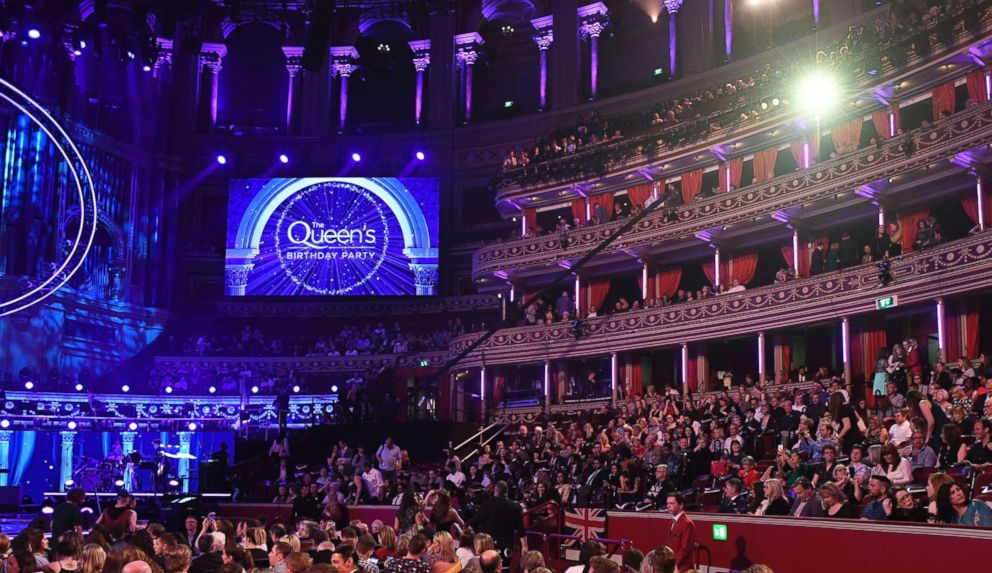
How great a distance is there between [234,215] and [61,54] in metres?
8.50

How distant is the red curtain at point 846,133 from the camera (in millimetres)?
31875

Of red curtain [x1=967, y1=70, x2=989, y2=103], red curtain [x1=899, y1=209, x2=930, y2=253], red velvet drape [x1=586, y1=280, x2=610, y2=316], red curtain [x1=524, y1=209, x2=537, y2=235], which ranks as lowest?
red velvet drape [x1=586, y1=280, x2=610, y2=316]

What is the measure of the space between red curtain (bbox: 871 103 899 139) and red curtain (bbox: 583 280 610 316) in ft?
36.7

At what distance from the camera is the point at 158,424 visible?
35938mm

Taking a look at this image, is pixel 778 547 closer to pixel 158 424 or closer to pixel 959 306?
pixel 959 306

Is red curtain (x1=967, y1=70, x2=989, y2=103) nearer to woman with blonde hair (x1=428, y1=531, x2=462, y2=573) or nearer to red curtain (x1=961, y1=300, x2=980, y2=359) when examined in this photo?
red curtain (x1=961, y1=300, x2=980, y2=359)

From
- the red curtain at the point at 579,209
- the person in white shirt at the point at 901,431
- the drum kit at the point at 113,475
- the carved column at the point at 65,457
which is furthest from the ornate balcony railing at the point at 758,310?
the carved column at the point at 65,457

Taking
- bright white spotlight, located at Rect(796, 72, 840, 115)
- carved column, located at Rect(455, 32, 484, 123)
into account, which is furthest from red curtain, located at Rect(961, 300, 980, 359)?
carved column, located at Rect(455, 32, 484, 123)

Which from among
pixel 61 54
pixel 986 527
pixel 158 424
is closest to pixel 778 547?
pixel 986 527

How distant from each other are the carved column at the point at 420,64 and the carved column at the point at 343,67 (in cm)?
266

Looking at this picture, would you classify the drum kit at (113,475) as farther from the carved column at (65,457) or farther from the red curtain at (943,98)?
the red curtain at (943,98)

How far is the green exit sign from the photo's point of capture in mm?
27547

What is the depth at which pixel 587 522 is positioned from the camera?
19.0 metres

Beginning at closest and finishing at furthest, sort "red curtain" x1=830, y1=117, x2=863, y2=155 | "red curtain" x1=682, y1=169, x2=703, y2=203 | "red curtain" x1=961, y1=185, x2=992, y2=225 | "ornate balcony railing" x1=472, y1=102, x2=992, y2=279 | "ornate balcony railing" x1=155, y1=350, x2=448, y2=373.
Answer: "ornate balcony railing" x1=472, y1=102, x2=992, y2=279, "red curtain" x1=961, y1=185, x2=992, y2=225, "red curtain" x1=830, y1=117, x2=863, y2=155, "red curtain" x1=682, y1=169, x2=703, y2=203, "ornate balcony railing" x1=155, y1=350, x2=448, y2=373
